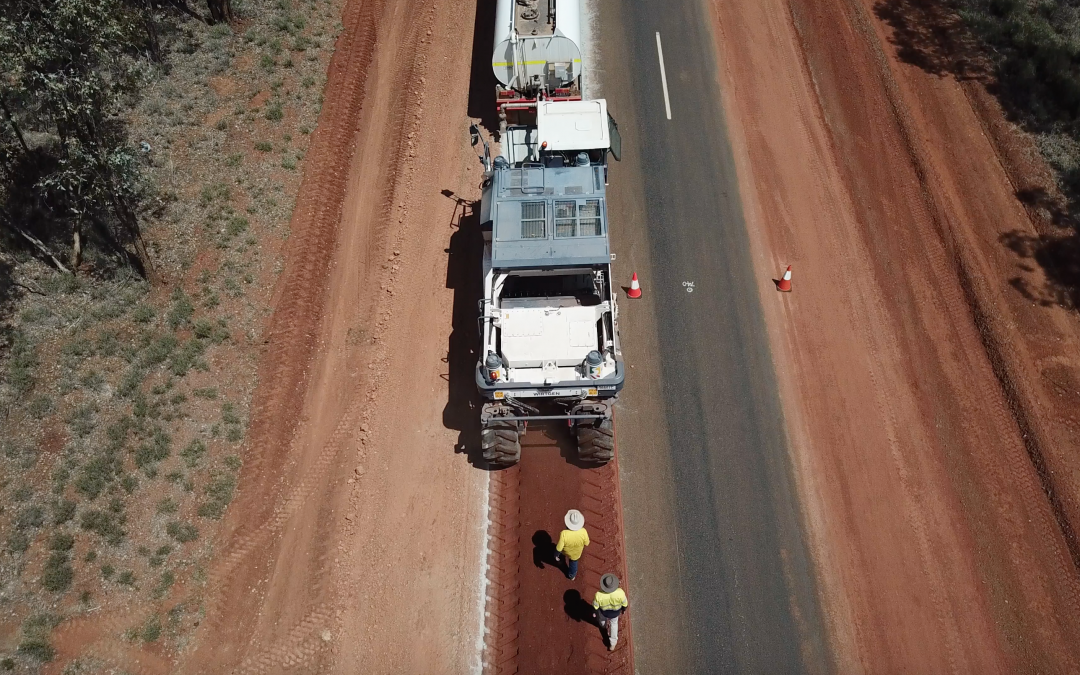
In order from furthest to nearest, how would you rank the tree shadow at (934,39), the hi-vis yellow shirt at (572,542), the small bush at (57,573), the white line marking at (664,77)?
the tree shadow at (934,39), the white line marking at (664,77), the small bush at (57,573), the hi-vis yellow shirt at (572,542)

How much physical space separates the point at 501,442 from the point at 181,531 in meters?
6.31

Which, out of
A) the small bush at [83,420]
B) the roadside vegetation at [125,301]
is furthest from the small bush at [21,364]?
the small bush at [83,420]

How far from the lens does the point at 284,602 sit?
13.0 meters

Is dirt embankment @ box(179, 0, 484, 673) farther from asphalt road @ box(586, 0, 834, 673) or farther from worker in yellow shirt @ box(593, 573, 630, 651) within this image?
asphalt road @ box(586, 0, 834, 673)

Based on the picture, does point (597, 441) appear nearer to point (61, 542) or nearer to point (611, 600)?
point (611, 600)

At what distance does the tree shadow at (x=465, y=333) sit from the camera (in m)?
15.1

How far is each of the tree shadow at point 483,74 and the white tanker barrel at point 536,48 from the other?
1323mm

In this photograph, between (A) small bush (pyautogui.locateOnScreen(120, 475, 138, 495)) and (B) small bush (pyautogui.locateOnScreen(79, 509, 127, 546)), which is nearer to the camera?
(B) small bush (pyautogui.locateOnScreen(79, 509, 127, 546))

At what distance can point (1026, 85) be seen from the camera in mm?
20953

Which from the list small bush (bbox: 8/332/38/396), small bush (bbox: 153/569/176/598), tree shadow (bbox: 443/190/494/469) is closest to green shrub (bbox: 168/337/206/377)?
small bush (bbox: 8/332/38/396)

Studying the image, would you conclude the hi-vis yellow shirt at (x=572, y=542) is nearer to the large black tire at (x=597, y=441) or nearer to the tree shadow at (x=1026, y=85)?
the large black tire at (x=597, y=441)

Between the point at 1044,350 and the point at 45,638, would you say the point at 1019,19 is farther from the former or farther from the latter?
the point at 45,638

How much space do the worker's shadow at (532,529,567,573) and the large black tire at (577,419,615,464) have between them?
1.74 m

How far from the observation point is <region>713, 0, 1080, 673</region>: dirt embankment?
12.9m
